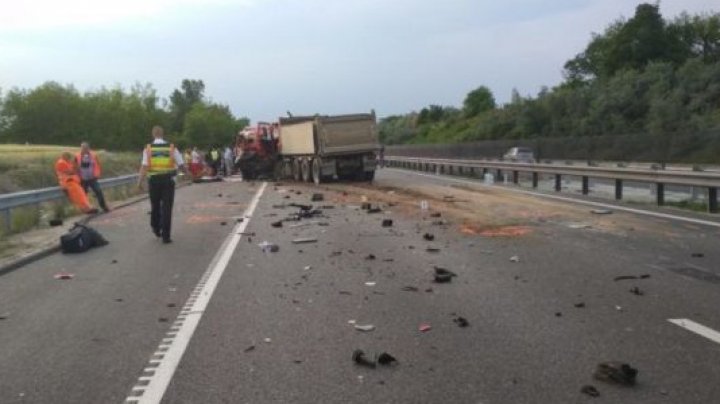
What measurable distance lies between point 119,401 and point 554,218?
478 inches

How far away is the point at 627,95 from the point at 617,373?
5949cm

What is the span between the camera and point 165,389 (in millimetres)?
5508

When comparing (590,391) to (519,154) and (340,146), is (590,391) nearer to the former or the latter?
(340,146)

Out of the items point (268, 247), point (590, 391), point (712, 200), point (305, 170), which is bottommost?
point (305, 170)

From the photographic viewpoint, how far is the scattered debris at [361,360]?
5.99 meters

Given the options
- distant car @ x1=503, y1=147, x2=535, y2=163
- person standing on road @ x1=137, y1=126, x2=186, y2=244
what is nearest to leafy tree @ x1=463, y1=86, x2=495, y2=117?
distant car @ x1=503, y1=147, x2=535, y2=163

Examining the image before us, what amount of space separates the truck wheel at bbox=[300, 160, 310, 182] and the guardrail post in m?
20.0

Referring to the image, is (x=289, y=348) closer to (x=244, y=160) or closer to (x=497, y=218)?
(x=497, y=218)

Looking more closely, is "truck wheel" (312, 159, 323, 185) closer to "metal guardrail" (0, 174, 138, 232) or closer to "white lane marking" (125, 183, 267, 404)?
"metal guardrail" (0, 174, 138, 232)

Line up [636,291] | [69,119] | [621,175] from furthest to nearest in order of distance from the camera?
[69,119] → [621,175] → [636,291]

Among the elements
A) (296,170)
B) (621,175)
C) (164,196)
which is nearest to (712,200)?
(621,175)

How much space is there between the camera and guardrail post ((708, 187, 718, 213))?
16553mm

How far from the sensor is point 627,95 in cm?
6166

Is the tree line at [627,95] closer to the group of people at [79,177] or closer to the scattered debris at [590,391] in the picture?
the group of people at [79,177]
